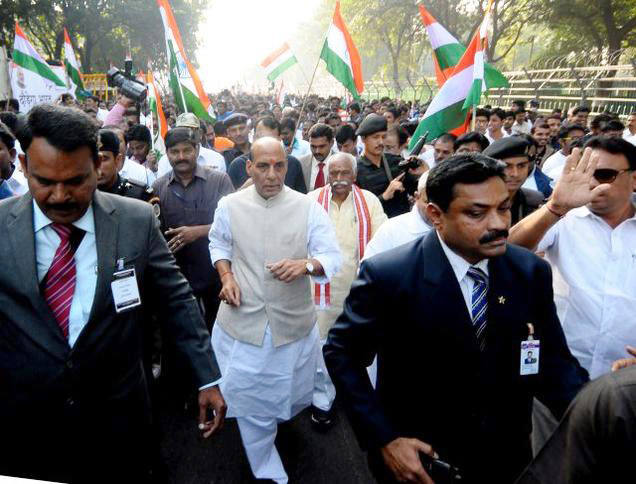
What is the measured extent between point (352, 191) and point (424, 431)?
2.23 meters

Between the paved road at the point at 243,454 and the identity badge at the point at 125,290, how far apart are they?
63.4 inches

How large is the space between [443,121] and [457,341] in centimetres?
316

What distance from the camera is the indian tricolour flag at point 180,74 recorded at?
5.61 m

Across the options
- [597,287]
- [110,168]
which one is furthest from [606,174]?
[110,168]

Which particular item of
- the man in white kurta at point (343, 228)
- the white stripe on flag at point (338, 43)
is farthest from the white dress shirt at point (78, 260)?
the white stripe on flag at point (338, 43)

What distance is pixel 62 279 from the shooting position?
1.78m

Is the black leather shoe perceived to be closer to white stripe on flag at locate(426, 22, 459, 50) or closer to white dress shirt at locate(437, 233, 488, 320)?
white dress shirt at locate(437, 233, 488, 320)

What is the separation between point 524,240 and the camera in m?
2.39

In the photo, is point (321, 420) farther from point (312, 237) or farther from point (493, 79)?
point (493, 79)

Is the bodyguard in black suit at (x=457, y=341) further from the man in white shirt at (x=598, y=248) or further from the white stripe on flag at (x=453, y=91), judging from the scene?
the white stripe on flag at (x=453, y=91)

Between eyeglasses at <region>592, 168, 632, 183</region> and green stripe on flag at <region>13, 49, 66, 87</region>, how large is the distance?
8.58m

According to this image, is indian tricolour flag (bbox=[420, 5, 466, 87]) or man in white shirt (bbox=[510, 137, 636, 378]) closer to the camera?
man in white shirt (bbox=[510, 137, 636, 378])

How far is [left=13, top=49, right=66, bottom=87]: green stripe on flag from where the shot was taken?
7.85 meters

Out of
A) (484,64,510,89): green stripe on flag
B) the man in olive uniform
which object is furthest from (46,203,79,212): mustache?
(484,64,510,89): green stripe on flag
